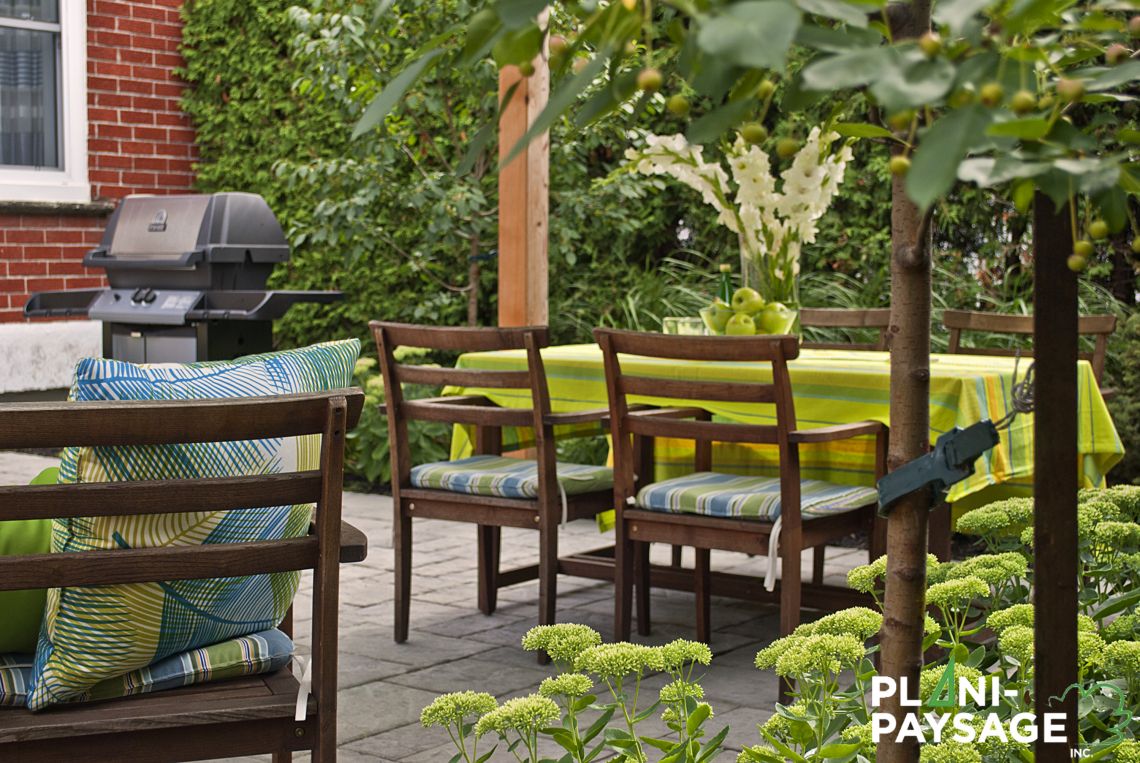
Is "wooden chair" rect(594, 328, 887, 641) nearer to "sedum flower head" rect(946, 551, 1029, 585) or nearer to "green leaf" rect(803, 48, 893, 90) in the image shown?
"sedum flower head" rect(946, 551, 1029, 585)

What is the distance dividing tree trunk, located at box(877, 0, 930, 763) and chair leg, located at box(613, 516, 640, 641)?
2.26m

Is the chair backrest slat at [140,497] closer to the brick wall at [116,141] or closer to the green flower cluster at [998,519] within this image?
the green flower cluster at [998,519]

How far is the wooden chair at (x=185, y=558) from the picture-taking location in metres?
1.66

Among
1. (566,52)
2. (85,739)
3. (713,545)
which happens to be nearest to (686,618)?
(713,545)

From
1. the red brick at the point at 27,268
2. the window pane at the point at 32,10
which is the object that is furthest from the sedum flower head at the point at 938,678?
the window pane at the point at 32,10

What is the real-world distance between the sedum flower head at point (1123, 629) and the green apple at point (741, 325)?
201cm

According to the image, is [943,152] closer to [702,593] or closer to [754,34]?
[754,34]

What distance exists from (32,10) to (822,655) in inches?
283

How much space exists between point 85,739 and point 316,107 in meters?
5.94

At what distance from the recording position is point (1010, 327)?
4.02 metres

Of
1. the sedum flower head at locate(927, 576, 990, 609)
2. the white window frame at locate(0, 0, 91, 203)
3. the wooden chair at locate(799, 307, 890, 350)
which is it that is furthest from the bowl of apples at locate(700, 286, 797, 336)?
the white window frame at locate(0, 0, 91, 203)

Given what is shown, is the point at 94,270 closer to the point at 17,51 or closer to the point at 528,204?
the point at 17,51

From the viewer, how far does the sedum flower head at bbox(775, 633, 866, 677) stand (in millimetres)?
1447

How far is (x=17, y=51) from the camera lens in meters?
7.40
